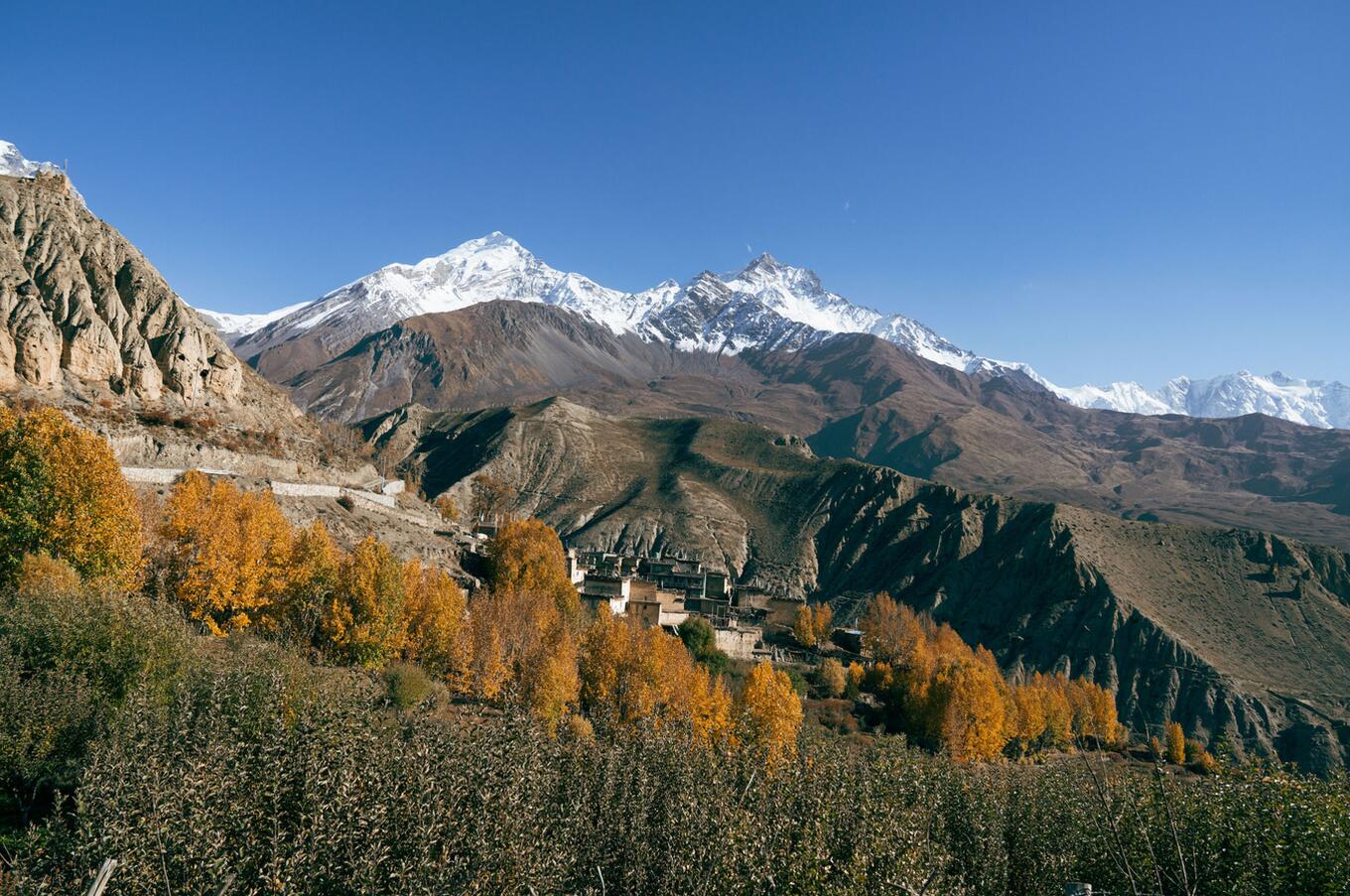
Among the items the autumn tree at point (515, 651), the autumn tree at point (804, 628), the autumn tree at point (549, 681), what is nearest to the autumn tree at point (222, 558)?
the autumn tree at point (515, 651)

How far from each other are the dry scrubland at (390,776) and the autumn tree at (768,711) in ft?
3.21

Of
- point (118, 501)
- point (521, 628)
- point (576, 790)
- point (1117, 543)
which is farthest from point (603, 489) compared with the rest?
point (576, 790)

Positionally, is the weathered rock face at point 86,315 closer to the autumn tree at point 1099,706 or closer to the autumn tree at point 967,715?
the autumn tree at point 967,715

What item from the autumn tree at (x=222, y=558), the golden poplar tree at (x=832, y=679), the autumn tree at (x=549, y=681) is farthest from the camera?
the golden poplar tree at (x=832, y=679)

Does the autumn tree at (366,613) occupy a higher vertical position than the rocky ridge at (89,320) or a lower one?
lower

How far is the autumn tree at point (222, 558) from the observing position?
144 feet

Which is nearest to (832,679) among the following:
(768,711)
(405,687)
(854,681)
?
(854,681)

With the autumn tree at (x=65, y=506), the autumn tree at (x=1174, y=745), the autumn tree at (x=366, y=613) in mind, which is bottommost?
the autumn tree at (x=1174, y=745)

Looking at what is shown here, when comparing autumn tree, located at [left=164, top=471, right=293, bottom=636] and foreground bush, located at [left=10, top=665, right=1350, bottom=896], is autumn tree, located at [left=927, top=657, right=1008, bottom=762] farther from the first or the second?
autumn tree, located at [left=164, top=471, right=293, bottom=636]

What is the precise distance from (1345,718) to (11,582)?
13608 cm

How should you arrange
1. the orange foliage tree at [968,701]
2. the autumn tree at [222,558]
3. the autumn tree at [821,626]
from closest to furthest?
the autumn tree at [222,558], the orange foliage tree at [968,701], the autumn tree at [821,626]

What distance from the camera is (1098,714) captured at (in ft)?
297

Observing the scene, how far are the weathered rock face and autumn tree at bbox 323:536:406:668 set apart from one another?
3712cm

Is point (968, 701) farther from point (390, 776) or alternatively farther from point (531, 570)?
point (390, 776)
